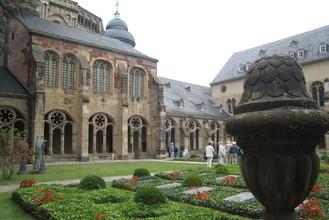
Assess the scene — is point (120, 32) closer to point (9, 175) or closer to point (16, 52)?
point (16, 52)

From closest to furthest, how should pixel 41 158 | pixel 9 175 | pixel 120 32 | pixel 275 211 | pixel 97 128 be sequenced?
pixel 275 211 < pixel 9 175 < pixel 41 158 < pixel 97 128 < pixel 120 32

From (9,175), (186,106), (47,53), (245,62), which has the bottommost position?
(9,175)

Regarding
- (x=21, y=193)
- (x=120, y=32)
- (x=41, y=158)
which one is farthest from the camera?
(x=120, y=32)

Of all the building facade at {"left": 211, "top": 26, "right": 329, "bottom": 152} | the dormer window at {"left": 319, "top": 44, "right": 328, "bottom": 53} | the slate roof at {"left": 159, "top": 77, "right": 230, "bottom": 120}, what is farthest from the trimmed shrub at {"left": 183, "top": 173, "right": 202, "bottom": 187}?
the dormer window at {"left": 319, "top": 44, "right": 328, "bottom": 53}

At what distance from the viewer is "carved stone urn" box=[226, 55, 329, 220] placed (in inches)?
140

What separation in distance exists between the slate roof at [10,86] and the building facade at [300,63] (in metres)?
19.8

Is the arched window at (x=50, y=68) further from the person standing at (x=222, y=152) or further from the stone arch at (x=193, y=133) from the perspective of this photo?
the stone arch at (x=193, y=133)

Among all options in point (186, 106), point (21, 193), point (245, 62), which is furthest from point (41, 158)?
point (245, 62)

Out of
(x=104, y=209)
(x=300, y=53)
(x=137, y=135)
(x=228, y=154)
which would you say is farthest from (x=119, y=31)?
(x=104, y=209)

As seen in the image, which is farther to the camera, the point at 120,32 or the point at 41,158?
the point at 120,32

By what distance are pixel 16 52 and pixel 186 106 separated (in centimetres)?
2111

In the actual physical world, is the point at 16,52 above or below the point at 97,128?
above

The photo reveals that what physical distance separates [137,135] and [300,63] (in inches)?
800

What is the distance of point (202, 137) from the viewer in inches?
1660
